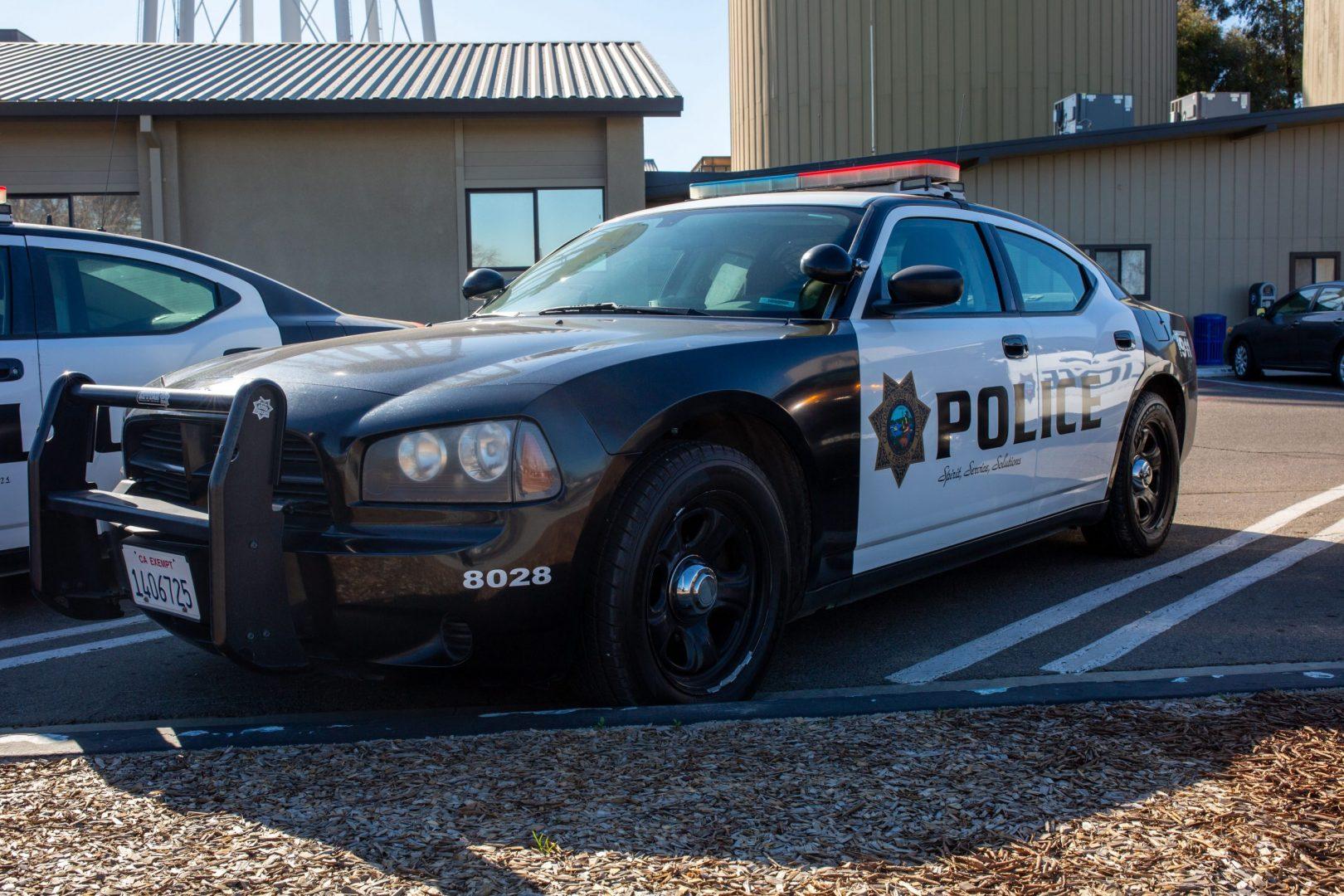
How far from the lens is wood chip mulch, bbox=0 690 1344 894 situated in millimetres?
2432

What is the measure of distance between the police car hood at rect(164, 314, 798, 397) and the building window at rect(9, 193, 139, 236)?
15568 mm

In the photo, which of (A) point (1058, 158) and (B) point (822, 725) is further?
(A) point (1058, 158)

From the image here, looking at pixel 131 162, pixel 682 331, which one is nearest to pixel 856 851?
pixel 682 331

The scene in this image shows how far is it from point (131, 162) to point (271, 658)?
16.9 m

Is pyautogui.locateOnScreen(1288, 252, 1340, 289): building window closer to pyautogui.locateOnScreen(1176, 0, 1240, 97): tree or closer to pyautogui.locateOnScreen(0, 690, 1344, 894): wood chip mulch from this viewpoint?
pyautogui.locateOnScreen(0, 690, 1344, 894): wood chip mulch

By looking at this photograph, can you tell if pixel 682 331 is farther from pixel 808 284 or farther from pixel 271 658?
pixel 271 658

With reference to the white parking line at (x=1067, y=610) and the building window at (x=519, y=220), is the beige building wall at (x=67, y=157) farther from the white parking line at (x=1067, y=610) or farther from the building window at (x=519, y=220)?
the white parking line at (x=1067, y=610)

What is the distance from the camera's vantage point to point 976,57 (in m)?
26.4

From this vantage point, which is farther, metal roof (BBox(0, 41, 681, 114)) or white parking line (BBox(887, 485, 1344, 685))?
metal roof (BBox(0, 41, 681, 114))

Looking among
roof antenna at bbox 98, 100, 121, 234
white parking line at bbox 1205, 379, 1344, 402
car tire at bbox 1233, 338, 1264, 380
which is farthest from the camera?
car tire at bbox 1233, 338, 1264, 380

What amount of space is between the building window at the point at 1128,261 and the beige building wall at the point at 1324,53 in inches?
381

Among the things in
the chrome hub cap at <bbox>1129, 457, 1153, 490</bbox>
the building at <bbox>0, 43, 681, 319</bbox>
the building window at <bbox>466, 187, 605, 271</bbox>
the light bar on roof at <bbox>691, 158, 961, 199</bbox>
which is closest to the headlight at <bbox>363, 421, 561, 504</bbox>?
the light bar on roof at <bbox>691, 158, 961, 199</bbox>

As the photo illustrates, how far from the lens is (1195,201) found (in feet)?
74.7

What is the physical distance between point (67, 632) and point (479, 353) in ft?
7.82
